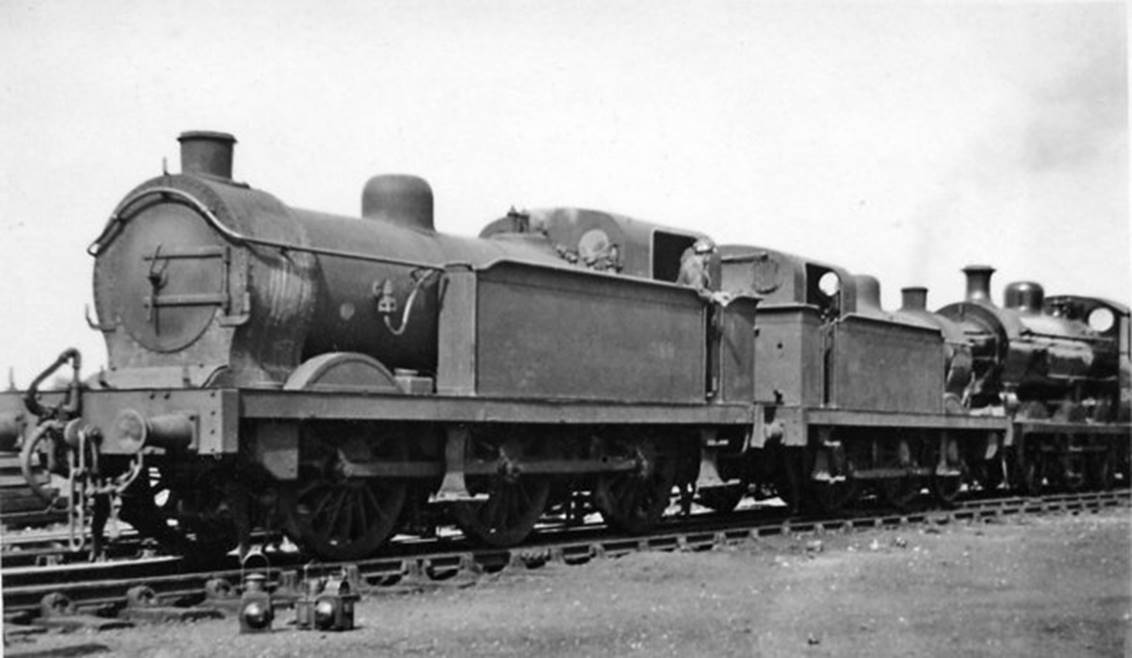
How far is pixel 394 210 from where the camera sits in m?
12.7

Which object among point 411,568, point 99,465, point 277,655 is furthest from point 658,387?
point 277,655

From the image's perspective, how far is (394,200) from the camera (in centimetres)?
1270

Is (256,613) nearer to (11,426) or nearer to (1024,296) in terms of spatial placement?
(11,426)

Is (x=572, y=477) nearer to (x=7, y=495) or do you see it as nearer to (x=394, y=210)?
(x=394, y=210)

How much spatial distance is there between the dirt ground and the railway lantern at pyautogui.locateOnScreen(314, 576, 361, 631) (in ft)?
0.41

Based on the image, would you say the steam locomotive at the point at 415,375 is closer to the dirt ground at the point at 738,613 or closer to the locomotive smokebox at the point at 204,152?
the locomotive smokebox at the point at 204,152

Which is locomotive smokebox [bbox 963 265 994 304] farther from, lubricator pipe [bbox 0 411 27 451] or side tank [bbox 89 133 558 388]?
lubricator pipe [bbox 0 411 27 451]

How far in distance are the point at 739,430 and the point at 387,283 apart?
579 centimetres

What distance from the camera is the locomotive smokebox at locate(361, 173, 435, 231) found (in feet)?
41.5

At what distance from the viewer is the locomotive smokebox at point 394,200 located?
1266 cm

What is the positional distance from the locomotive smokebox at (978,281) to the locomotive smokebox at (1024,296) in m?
0.98

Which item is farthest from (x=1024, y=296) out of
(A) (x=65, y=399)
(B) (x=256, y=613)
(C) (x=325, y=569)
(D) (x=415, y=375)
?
(B) (x=256, y=613)

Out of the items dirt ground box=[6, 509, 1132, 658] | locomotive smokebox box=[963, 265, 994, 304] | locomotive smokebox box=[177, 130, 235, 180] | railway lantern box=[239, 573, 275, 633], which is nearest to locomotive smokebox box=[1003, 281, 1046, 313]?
locomotive smokebox box=[963, 265, 994, 304]

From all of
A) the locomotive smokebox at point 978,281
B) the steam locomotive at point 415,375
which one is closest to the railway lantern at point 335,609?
the steam locomotive at point 415,375
